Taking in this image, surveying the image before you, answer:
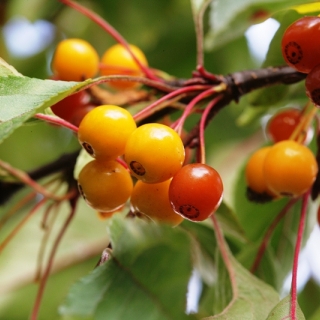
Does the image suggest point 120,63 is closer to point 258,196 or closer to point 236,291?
point 258,196

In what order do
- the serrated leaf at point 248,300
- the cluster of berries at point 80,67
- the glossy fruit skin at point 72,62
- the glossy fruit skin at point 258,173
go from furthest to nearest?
the glossy fruit skin at point 72,62
the cluster of berries at point 80,67
the glossy fruit skin at point 258,173
the serrated leaf at point 248,300

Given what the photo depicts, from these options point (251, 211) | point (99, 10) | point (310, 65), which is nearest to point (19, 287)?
point (251, 211)

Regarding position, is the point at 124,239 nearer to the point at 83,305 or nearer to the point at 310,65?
the point at 83,305

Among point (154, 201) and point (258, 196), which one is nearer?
point (154, 201)

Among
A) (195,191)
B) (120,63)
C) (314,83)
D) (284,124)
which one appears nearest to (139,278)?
(195,191)

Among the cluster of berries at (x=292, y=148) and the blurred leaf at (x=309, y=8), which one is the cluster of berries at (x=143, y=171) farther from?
the blurred leaf at (x=309, y=8)

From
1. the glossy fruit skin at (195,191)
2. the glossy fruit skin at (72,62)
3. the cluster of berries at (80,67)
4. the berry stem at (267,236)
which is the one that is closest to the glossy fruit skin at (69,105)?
the cluster of berries at (80,67)
